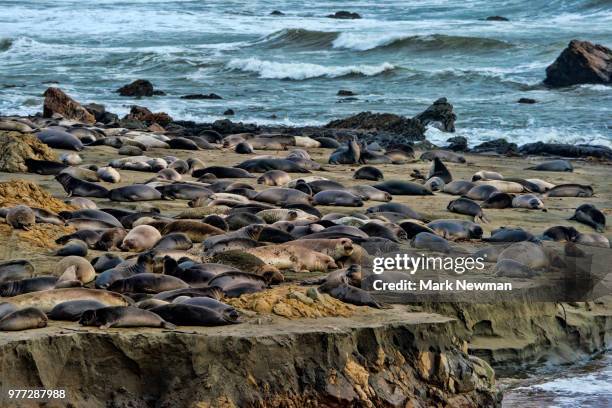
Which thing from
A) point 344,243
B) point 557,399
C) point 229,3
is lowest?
point 229,3

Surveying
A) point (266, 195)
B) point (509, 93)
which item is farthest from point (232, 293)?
point (509, 93)

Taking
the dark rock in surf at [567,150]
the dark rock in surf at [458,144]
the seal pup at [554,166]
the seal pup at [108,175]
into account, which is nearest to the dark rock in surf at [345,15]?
the dark rock in surf at [458,144]

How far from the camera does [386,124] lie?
17.5 m

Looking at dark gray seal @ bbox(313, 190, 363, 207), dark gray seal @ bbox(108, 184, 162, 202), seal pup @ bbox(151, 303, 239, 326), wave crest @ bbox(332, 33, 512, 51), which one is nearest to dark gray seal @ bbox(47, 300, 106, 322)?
seal pup @ bbox(151, 303, 239, 326)

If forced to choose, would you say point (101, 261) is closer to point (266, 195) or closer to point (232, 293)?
point (232, 293)

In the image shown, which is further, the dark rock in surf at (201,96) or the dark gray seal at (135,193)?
the dark rock in surf at (201,96)

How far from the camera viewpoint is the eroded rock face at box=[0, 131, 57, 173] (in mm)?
10594

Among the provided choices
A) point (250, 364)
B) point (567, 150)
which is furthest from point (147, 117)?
point (250, 364)

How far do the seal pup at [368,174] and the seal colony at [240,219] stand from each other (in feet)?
0.05

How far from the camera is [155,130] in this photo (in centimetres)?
1612

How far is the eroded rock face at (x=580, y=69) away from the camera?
22.8 m

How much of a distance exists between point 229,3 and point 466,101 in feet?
91.5

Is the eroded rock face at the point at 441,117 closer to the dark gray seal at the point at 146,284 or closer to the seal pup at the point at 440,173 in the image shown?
the seal pup at the point at 440,173

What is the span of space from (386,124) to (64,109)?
4989 mm
